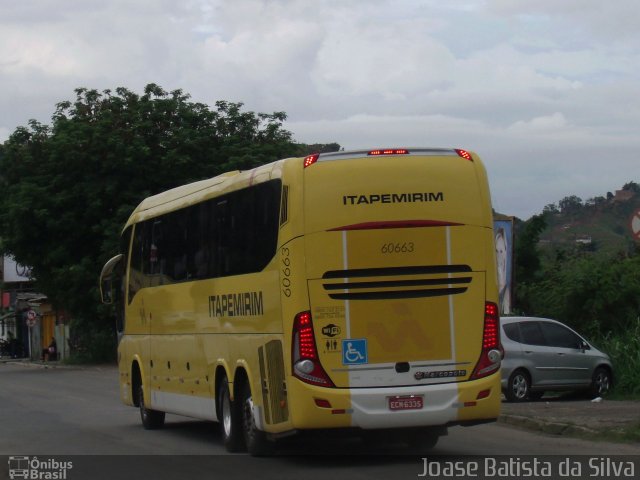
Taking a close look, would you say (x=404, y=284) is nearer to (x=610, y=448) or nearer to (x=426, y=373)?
(x=426, y=373)

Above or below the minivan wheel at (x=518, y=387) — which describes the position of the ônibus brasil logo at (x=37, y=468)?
above

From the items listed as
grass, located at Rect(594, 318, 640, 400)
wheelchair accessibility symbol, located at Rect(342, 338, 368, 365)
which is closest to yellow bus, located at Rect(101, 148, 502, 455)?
wheelchair accessibility symbol, located at Rect(342, 338, 368, 365)

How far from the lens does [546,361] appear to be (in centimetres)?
2172

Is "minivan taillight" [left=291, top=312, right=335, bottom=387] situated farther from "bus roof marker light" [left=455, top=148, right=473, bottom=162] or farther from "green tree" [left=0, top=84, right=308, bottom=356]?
"green tree" [left=0, top=84, right=308, bottom=356]

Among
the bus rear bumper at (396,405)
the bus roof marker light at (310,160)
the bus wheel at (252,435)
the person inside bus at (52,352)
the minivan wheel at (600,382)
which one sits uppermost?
the bus roof marker light at (310,160)

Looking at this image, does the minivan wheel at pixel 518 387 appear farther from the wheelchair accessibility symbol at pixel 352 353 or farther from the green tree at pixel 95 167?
the green tree at pixel 95 167

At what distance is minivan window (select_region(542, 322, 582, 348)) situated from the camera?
72.5ft

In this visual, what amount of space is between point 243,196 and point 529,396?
32.6 feet

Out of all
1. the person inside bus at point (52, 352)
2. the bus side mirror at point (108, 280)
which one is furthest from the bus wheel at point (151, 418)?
the person inside bus at point (52, 352)

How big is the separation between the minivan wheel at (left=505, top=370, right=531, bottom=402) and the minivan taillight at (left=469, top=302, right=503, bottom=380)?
882cm

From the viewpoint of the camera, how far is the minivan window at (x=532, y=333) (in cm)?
2177

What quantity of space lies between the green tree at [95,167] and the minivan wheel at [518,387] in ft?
71.2

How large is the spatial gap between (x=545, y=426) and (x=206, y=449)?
15.6 feet

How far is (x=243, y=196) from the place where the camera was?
13742 millimetres
